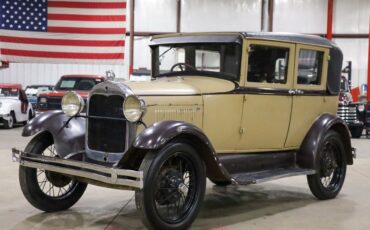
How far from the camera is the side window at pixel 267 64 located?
4945mm

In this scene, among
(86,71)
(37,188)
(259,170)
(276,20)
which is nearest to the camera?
(37,188)

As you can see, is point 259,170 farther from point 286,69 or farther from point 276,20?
point 276,20

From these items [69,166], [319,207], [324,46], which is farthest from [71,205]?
[324,46]

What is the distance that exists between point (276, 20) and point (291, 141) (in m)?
15.1

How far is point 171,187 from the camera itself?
161 inches

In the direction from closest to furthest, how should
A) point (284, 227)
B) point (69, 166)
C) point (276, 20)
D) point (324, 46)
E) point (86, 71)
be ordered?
1. point (69, 166)
2. point (284, 227)
3. point (324, 46)
4. point (276, 20)
5. point (86, 71)

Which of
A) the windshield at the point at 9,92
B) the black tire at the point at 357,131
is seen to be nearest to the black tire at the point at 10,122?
the windshield at the point at 9,92

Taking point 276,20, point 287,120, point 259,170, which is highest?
point 276,20

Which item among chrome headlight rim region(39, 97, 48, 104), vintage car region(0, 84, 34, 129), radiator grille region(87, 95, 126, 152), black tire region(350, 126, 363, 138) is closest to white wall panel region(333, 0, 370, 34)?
black tire region(350, 126, 363, 138)

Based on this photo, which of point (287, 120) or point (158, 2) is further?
point (158, 2)

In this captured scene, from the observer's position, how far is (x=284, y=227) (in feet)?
14.6

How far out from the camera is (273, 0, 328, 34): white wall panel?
1947 centimetres

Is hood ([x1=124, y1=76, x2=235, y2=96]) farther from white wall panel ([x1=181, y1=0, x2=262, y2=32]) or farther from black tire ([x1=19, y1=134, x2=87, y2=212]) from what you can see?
white wall panel ([x1=181, y1=0, x2=262, y2=32])

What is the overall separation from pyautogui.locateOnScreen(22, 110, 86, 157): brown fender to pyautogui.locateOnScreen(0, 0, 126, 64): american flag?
29.0 ft
